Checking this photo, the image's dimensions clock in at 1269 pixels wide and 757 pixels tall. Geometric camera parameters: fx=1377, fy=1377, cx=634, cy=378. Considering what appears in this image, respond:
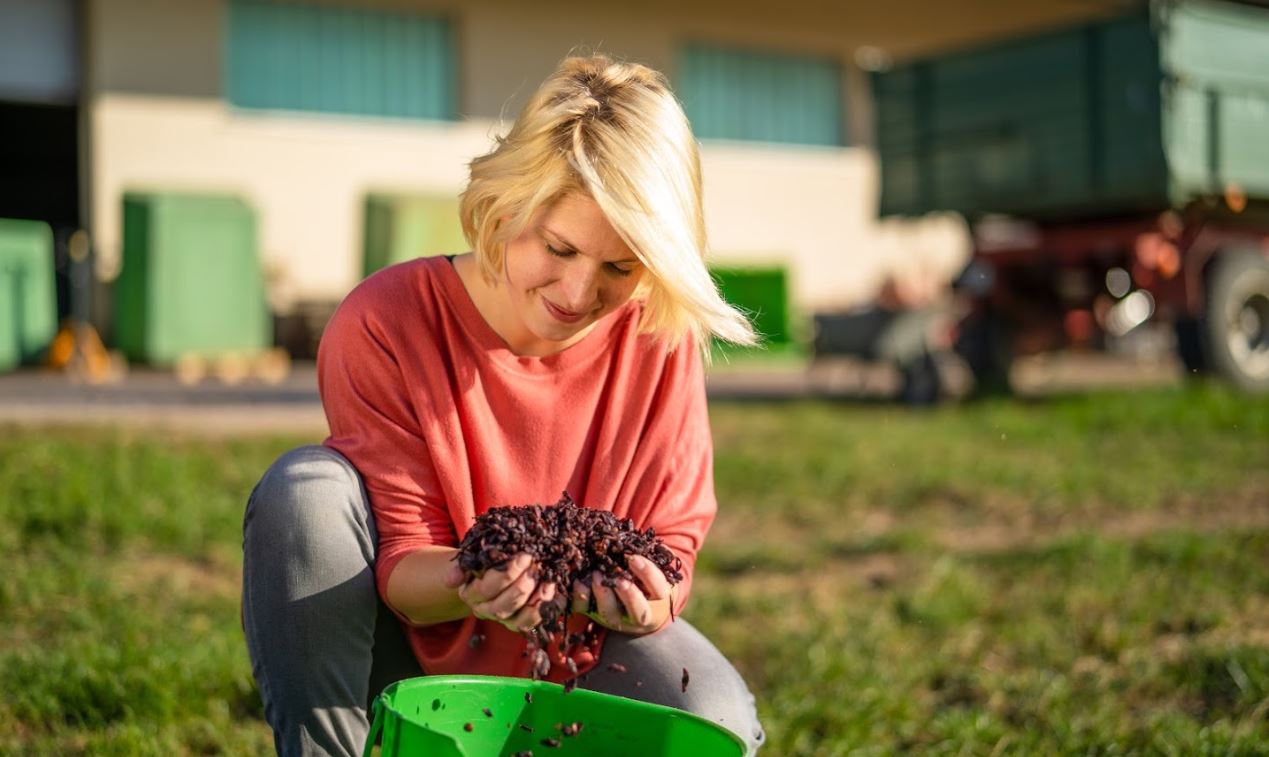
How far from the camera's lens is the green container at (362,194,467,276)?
1072 centimetres

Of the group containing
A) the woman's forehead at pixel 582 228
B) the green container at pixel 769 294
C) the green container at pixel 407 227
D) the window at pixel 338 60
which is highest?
the window at pixel 338 60

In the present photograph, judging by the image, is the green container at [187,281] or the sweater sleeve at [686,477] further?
the green container at [187,281]

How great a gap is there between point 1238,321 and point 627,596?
7749mm

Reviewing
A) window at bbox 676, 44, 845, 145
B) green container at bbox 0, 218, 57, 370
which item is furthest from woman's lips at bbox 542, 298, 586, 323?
A: window at bbox 676, 44, 845, 145

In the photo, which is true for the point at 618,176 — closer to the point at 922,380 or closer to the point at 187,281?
the point at 922,380

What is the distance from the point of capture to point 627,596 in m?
1.71

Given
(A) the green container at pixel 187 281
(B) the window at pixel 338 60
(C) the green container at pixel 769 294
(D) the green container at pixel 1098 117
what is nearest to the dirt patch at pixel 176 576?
(D) the green container at pixel 1098 117

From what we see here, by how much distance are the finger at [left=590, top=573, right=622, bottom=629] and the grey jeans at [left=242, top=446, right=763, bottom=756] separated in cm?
23

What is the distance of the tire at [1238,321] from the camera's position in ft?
27.0

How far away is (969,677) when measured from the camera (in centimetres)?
308

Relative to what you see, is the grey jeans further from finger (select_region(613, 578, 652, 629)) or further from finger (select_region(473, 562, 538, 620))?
finger (select_region(473, 562, 538, 620))

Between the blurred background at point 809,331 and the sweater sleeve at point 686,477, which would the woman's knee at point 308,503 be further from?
the blurred background at point 809,331

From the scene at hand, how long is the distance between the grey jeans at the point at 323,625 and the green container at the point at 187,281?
877 centimetres

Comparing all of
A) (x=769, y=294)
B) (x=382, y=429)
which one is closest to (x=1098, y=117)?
(x=769, y=294)
